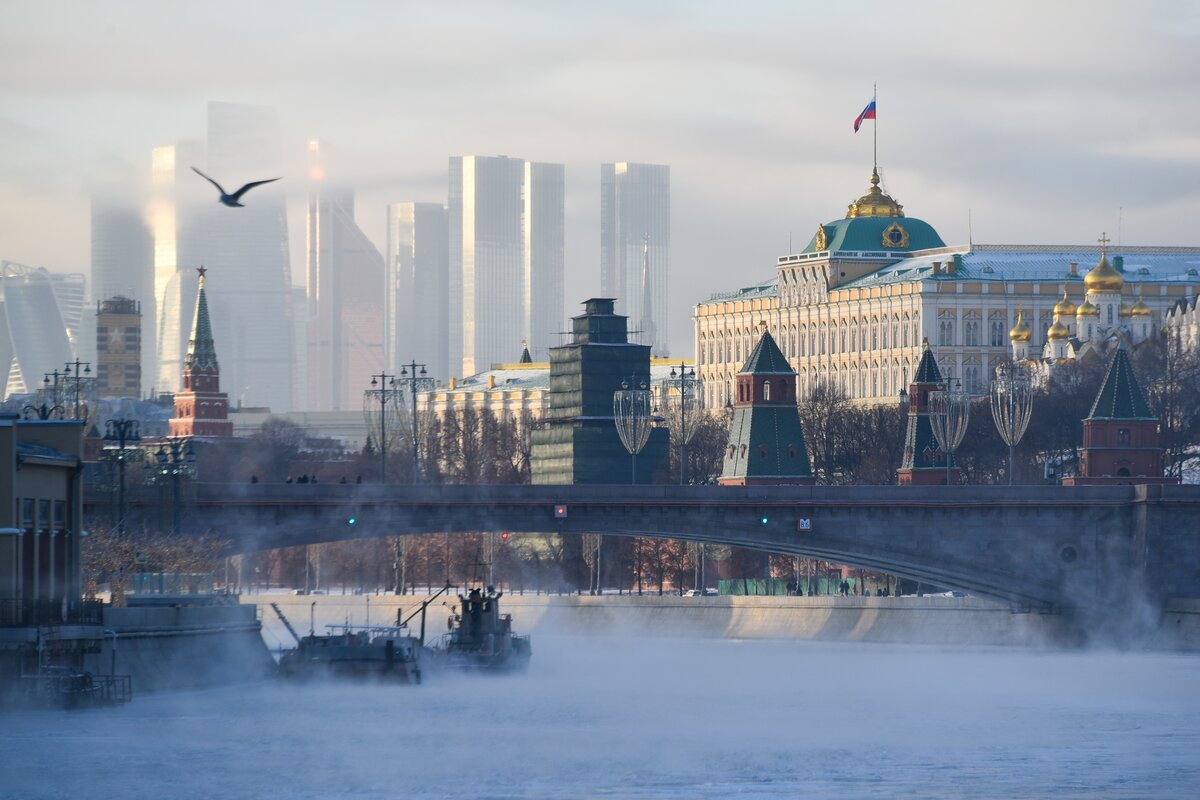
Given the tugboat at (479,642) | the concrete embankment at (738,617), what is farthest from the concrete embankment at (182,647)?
the concrete embankment at (738,617)

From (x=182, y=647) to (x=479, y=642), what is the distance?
22.5 m

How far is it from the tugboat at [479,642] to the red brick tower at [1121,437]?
129 feet

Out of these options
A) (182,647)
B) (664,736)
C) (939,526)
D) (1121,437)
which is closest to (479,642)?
(939,526)

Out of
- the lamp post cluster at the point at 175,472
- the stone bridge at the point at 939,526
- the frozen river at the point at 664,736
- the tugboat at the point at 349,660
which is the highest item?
the lamp post cluster at the point at 175,472

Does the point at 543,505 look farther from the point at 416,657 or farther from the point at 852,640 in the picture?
the point at 852,640

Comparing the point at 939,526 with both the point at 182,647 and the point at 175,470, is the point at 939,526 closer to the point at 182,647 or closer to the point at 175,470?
the point at 175,470

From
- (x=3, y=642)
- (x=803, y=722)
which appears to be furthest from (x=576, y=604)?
(x=3, y=642)

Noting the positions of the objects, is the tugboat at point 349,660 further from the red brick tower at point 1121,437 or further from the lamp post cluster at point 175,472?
the red brick tower at point 1121,437

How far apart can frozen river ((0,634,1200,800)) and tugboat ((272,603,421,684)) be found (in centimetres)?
199

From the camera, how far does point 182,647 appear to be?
411 ft

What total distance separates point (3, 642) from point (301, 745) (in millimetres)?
9055

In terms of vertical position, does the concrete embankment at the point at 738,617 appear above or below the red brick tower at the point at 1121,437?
below

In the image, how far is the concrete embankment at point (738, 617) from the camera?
156 m

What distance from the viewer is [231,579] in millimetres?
196625
